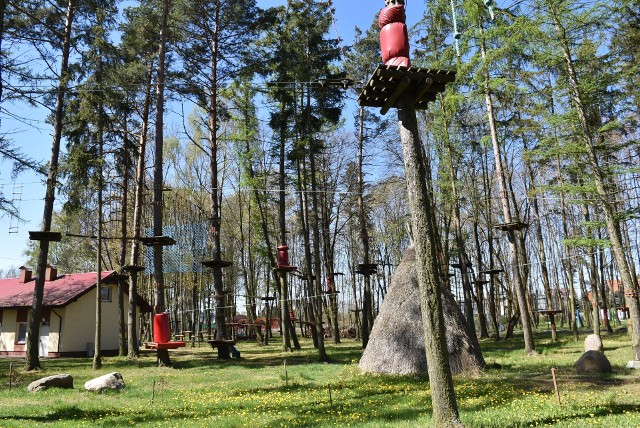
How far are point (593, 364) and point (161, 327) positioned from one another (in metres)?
12.2

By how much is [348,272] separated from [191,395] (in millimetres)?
37242

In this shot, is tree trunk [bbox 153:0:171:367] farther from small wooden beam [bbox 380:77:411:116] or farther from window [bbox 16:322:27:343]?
window [bbox 16:322:27:343]

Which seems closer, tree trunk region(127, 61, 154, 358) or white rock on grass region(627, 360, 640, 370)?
white rock on grass region(627, 360, 640, 370)

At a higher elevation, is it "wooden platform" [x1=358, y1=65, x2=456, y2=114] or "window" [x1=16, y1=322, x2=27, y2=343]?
"wooden platform" [x1=358, y1=65, x2=456, y2=114]

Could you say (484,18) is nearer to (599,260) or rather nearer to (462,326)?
(462,326)

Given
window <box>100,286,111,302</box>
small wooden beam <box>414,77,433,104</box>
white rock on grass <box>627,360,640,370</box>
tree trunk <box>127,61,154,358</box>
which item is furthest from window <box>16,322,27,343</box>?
white rock on grass <box>627,360,640,370</box>

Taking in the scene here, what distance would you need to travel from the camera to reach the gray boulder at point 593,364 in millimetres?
12297

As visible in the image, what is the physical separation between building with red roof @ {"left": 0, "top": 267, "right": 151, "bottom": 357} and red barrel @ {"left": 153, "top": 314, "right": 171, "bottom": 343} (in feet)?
43.6

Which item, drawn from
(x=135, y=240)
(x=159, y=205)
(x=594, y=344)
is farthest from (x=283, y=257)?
(x=594, y=344)

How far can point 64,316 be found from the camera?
88.1 ft

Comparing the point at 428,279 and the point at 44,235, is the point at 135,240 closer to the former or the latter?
the point at 44,235

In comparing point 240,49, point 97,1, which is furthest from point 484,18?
point 97,1

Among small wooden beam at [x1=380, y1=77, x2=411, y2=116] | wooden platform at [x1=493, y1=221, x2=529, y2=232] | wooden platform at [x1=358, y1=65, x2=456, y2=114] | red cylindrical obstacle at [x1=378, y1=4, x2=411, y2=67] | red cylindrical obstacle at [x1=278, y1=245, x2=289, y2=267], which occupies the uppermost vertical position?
red cylindrical obstacle at [x1=378, y1=4, x2=411, y2=67]

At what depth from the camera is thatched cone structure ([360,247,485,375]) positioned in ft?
43.4
